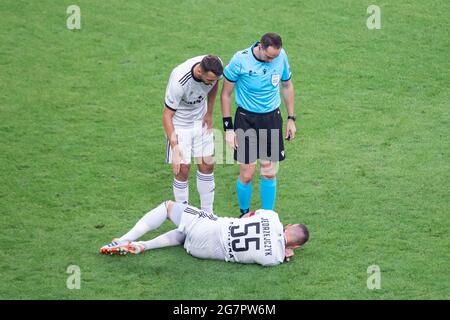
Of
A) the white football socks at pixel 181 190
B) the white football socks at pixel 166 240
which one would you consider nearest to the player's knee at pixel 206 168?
the white football socks at pixel 181 190

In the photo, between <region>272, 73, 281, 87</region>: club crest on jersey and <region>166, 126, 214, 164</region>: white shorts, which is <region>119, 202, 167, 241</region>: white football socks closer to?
<region>166, 126, 214, 164</region>: white shorts

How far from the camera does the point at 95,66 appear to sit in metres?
11.7

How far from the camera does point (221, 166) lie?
32.0 feet

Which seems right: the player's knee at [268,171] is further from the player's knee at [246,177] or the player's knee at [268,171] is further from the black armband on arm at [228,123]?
the black armband on arm at [228,123]

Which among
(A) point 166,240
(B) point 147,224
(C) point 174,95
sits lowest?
(A) point 166,240

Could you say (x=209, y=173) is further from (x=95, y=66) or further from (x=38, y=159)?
(x=95, y=66)

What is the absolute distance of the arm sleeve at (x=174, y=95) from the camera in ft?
25.8

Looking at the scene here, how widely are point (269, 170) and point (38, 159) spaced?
2.88 m

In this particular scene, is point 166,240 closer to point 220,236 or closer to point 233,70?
point 220,236

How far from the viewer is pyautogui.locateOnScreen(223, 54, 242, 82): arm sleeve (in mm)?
8031

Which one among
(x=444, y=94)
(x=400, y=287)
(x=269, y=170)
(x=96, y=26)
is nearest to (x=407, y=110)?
(x=444, y=94)

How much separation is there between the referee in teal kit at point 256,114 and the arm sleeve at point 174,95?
0.48 meters

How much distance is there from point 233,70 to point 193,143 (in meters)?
0.81

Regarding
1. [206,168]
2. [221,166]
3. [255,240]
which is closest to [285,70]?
[206,168]
